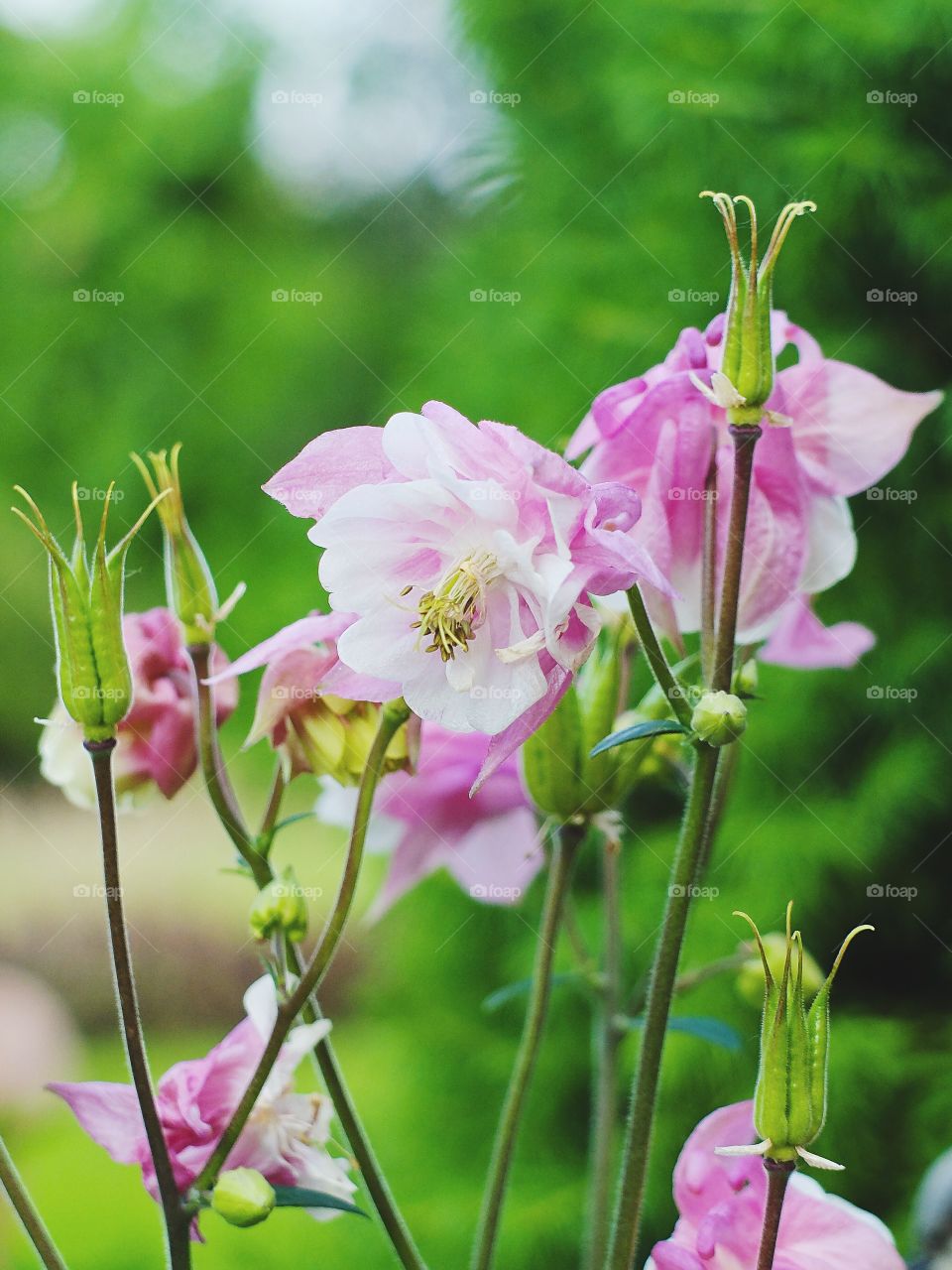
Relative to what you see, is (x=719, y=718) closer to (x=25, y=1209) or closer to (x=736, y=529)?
(x=736, y=529)

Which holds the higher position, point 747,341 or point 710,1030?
point 747,341

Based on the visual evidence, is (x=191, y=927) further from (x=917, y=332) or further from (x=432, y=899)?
(x=917, y=332)

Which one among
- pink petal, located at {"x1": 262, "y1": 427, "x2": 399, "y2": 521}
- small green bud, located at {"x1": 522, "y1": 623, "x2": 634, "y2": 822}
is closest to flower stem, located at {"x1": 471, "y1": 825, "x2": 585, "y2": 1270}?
small green bud, located at {"x1": 522, "y1": 623, "x2": 634, "y2": 822}

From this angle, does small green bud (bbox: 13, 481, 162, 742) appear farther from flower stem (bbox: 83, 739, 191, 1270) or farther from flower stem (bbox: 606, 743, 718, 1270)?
flower stem (bbox: 606, 743, 718, 1270)

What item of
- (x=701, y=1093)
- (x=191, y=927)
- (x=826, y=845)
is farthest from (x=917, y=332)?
(x=191, y=927)

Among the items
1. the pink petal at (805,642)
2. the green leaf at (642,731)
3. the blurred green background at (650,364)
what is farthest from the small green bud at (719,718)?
the blurred green background at (650,364)

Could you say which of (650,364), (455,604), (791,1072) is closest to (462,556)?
(455,604)
